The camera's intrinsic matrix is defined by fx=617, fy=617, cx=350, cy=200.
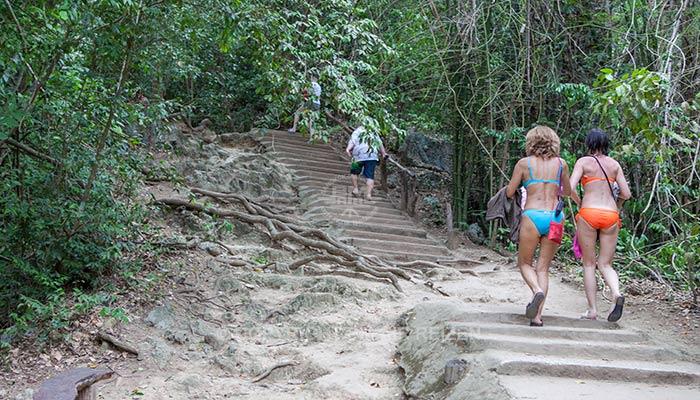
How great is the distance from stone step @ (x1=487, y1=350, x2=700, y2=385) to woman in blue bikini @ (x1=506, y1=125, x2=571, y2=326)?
2.22 feet

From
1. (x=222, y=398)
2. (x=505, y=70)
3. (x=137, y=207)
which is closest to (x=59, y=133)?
(x=137, y=207)

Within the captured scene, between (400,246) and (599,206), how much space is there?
4.72m

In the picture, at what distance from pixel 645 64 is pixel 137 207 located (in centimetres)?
727

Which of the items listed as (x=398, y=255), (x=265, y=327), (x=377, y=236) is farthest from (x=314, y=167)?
(x=265, y=327)

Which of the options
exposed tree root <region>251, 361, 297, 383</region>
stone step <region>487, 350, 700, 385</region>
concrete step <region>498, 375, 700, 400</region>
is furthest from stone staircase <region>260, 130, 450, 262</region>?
concrete step <region>498, 375, 700, 400</region>

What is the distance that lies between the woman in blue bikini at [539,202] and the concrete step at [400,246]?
4518 mm

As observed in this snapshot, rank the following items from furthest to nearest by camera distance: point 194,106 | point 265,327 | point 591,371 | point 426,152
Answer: point 426,152 < point 194,106 < point 265,327 < point 591,371

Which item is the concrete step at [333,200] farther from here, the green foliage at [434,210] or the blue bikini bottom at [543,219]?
the blue bikini bottom at [543,219]

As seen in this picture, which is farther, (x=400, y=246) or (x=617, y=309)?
(x=400, y=246)

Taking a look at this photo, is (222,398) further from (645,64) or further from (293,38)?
(645,64)

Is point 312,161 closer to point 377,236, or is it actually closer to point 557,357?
point 377,236

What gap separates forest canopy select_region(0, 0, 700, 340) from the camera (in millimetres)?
5148

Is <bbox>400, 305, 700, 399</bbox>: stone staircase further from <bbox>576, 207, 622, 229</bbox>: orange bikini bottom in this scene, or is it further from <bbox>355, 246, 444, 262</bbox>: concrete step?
<bbox>355, 246, 444, 262</bbox>: concrete step

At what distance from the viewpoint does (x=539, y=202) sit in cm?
470
